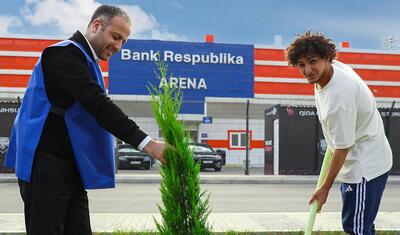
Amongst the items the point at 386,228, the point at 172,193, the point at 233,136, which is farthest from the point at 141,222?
the point at 233,136

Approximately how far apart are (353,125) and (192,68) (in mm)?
27208

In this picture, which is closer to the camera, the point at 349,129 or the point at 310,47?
the point at 349,129

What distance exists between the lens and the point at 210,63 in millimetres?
30203

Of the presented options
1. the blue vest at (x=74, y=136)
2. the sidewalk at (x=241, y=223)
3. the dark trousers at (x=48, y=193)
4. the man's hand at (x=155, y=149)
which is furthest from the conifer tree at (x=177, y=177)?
the sidewalk at (x=241, y=223)

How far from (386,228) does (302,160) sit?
12.7 meters

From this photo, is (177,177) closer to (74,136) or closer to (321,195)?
(74,136)

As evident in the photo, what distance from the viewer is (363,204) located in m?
3.07

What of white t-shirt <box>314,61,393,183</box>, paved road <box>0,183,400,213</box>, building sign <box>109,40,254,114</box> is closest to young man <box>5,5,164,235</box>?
white t-shirt <box>314,61,393,183</box>

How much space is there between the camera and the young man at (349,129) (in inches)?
117

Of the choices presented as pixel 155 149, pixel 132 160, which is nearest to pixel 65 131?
pixel 155 149

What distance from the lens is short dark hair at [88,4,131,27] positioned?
2652 mm

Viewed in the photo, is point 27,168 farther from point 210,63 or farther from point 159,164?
point 210,63

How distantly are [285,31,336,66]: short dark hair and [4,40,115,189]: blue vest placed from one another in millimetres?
1282

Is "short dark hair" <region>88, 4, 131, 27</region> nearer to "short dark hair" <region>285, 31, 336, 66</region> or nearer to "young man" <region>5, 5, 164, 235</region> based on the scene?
"young man" <region>5, 5, 164, 235</region>
